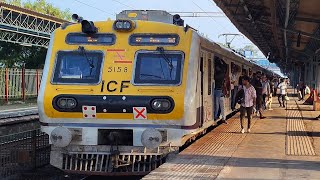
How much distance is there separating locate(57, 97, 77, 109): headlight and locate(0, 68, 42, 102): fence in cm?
1511

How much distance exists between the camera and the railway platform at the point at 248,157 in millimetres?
7336

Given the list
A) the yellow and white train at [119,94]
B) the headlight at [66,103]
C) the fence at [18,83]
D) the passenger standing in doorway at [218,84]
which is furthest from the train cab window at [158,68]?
the fence at [18,83]

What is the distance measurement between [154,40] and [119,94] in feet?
3.80

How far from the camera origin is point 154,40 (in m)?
8.74

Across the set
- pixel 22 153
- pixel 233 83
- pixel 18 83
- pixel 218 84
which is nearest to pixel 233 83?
pixel 233 83

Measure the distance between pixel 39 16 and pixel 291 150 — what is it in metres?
26.6

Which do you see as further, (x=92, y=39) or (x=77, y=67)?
(x=92, y=39)

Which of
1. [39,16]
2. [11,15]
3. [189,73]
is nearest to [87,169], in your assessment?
[189,73]

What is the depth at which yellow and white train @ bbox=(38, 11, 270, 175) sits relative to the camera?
8305mm

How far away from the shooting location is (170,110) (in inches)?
324

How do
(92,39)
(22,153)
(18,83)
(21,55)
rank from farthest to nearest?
(21,55)
(18,83)
(22,153)
(92,39)

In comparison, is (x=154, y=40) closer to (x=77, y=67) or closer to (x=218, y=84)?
(x=77, y=67)

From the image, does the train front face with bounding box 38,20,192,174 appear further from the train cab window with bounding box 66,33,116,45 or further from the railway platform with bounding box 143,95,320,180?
the railway platform with bounding box 143,95,320,180

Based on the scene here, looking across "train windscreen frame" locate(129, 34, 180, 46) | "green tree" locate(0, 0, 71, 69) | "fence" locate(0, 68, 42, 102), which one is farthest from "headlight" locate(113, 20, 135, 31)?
"green tree" locate(0, 0, 71, 69)
